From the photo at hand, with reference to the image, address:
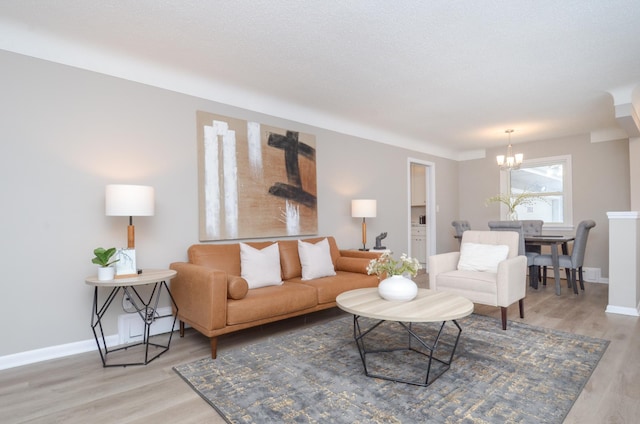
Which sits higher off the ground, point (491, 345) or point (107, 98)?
point (107, 98)

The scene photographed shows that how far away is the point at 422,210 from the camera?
711 centimetres

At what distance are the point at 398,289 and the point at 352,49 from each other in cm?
196

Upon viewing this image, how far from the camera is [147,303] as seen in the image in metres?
3.03

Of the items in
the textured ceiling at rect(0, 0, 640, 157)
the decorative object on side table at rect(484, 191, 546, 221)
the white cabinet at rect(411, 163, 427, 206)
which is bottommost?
the decorative object on side table at rect(484, 191, 546, 221)

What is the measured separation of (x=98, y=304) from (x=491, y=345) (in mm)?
3182

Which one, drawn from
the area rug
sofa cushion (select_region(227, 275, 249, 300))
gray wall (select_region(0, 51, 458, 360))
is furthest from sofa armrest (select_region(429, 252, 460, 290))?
gray wall (select_region(0, 51, 458, 360))

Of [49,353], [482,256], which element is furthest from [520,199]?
[49,353]

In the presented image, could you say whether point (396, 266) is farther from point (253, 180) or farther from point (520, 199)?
point (520, 199)

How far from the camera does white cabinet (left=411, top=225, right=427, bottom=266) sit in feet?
22.0

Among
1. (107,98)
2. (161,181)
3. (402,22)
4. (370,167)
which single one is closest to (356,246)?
(370,167)

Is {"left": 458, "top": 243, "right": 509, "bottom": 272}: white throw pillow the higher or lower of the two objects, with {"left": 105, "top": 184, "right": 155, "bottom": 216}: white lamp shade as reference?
lower

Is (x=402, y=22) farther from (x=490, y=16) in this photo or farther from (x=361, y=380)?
(x=361, y=380)

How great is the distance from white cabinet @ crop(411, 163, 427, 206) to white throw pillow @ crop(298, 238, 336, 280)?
371 cm

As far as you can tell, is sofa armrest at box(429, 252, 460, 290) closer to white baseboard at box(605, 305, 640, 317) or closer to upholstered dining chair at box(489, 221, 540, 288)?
upholstered dining chair at box(489, 221, 540, 288)
